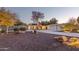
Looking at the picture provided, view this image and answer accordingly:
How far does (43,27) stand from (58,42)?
24 centimetres

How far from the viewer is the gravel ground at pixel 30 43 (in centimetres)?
296

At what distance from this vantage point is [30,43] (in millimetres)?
2965

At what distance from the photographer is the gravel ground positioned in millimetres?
2955

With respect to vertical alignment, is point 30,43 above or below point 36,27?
below

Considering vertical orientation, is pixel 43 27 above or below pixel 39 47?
above

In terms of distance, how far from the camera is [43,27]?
3004mm

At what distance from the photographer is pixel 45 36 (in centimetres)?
299

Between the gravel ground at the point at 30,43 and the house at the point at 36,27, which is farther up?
the house at the point at 36,27

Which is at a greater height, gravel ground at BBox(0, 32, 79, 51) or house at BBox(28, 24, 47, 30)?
house at BBox(28, 24, 47, 30)
